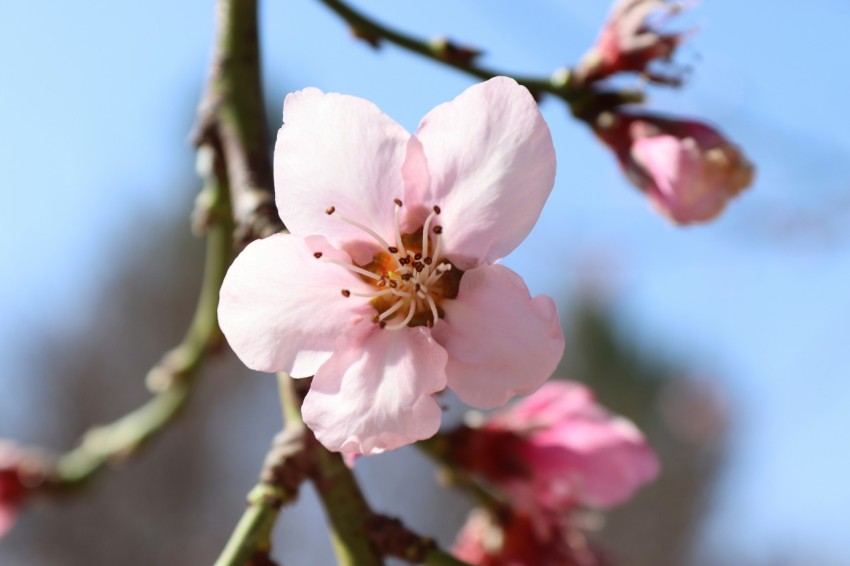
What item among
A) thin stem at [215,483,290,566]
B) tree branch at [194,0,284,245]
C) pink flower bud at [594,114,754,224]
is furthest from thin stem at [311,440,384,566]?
pink flower bud at [594,114,754,224]

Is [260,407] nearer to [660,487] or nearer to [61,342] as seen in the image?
[61,342]

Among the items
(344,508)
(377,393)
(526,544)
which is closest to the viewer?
(377,393)

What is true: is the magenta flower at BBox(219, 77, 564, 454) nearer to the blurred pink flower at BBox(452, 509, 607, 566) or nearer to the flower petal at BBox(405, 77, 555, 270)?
the flower petal at BBox(405, 77, 555, 270)

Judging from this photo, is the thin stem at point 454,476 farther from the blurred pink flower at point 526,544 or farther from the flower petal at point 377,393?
the flower petal at point 377,393

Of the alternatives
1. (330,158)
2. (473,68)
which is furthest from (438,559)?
(473,68)

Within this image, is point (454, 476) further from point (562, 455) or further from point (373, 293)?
point (373, 293)

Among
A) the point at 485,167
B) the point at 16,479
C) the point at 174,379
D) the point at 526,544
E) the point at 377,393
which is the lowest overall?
the point at 16,479

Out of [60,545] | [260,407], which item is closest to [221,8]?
[60,545]
